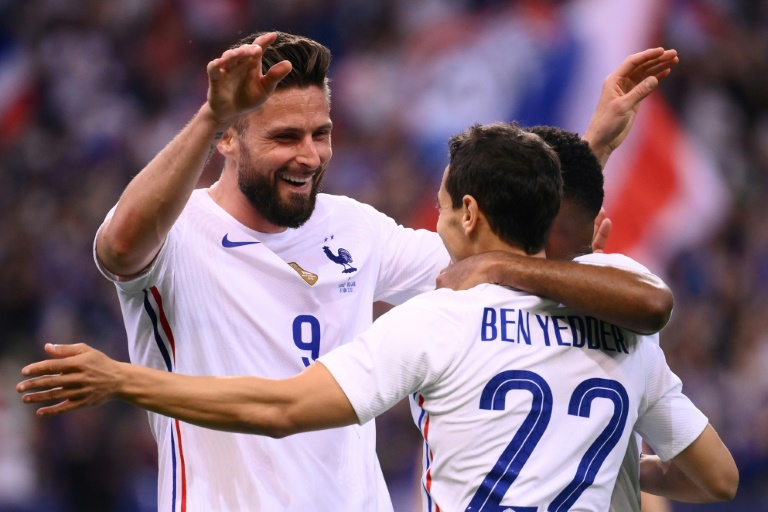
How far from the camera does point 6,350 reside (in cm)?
920

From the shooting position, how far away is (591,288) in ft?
10.1

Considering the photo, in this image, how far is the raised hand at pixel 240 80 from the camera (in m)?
3.21

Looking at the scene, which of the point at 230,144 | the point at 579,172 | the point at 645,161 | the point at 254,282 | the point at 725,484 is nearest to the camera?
the point at 725,484

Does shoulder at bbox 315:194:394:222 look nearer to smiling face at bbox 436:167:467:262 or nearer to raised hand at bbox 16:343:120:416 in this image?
smiling face at bbox 436:167:467:262

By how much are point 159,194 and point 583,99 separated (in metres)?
7.67

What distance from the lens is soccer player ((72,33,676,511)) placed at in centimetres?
341

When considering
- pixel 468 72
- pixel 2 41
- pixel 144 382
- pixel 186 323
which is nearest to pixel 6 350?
pixel 2 41

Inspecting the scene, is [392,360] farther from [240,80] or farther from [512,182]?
[240,80]

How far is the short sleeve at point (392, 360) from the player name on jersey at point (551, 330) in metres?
0.13

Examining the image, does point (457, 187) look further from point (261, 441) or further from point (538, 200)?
point (261, 441)

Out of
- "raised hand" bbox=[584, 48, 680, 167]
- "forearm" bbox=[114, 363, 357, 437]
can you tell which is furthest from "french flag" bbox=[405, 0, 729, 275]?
"forearm" bbox=[114, 363, 357, 437]

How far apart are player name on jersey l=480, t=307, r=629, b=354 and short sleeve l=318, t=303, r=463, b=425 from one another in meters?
0.13

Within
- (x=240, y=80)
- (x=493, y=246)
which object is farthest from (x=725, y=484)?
(x=240, y=80)

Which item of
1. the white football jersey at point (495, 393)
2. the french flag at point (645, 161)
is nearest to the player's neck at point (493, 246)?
the white football jersey at point (495, 393)
